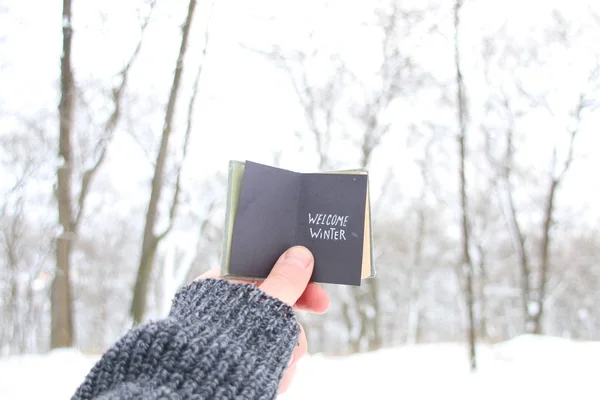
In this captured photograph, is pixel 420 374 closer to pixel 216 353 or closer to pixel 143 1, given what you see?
pixel 216 353

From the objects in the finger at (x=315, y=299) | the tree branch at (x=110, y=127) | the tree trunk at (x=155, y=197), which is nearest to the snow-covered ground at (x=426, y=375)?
the tree trunk at (x=155, y=197)

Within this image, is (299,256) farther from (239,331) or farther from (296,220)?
(239,331)

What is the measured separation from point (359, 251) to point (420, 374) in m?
2.82

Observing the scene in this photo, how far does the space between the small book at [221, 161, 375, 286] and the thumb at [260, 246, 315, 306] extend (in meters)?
0.03

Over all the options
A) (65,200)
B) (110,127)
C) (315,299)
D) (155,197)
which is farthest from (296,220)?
(110,127)

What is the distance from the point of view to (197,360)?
0.52m

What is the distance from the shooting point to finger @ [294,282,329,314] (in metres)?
0.87

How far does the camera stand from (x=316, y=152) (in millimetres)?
4941

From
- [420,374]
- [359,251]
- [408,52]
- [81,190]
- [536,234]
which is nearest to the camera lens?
[359,251]

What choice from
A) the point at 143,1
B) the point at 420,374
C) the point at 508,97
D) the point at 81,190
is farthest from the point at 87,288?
the point at 508,97

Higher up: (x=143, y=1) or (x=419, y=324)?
(x=143, y=1)

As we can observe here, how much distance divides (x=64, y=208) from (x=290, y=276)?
10.4 feet

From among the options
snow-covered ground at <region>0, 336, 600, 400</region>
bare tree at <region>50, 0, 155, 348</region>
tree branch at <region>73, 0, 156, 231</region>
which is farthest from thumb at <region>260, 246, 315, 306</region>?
tree branch at <region>73, 0, 156, 231</region>

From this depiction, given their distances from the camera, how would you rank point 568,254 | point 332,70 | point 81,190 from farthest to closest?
point 568,254, point 332,70, point 81,190
